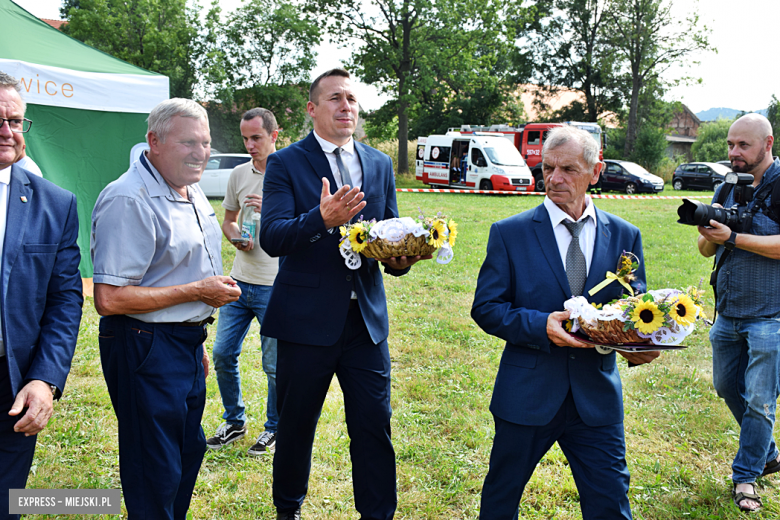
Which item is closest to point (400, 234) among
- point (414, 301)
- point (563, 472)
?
point (563, 472)

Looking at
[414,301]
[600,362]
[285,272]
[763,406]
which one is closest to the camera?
[600,362]

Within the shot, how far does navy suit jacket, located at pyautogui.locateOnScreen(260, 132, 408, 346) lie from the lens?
274 cm

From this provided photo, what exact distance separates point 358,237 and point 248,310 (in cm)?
172

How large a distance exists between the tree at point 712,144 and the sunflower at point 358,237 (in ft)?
145

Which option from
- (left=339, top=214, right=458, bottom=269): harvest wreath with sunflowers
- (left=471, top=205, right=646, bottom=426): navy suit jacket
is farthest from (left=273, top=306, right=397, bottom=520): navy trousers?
(left=471, top=205, right=646, bottom=426): navy suit jacket

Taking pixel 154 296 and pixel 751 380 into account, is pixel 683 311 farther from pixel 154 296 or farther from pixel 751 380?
pixel 154 296

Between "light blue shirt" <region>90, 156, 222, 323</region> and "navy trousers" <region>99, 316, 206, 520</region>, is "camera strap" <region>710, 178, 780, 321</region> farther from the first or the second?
"navy trousers" <region>99, 316, 206, 520</region>

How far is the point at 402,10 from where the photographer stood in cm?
3123

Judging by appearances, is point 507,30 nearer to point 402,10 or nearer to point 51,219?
point 402,10

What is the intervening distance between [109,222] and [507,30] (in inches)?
1359

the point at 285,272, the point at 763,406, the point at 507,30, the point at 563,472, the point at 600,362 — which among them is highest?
the point at 507,30

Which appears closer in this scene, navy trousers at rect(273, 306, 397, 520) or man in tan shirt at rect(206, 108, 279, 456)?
navy trousers at rect(273, 306, 397, 520)

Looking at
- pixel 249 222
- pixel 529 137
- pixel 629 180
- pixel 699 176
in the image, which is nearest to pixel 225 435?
pixel 249 222

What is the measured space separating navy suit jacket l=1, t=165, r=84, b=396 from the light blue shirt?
13 centimetres
